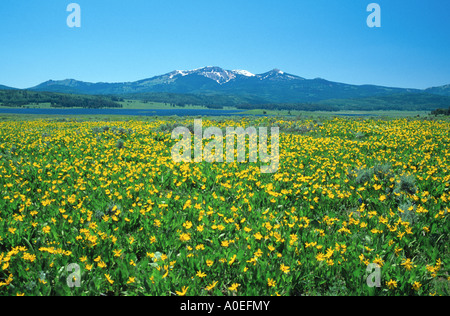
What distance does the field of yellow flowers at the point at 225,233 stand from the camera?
336 centimetres

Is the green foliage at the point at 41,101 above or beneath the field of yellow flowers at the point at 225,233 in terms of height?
above

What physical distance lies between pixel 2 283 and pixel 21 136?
14840 mm

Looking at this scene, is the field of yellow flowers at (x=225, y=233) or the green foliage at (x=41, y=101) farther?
the green foliage at (x=41, y=101)

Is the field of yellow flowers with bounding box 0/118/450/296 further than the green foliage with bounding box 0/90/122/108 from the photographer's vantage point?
No

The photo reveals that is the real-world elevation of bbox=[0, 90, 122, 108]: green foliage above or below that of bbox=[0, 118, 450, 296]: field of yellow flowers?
above

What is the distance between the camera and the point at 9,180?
7090 mm

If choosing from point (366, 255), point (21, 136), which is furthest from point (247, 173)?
point (21, 136)

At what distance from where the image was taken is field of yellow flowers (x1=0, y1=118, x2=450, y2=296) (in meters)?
3.36

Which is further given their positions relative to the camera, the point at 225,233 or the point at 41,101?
the point at 41,101

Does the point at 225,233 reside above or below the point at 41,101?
below

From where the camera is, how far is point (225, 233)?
459cm
